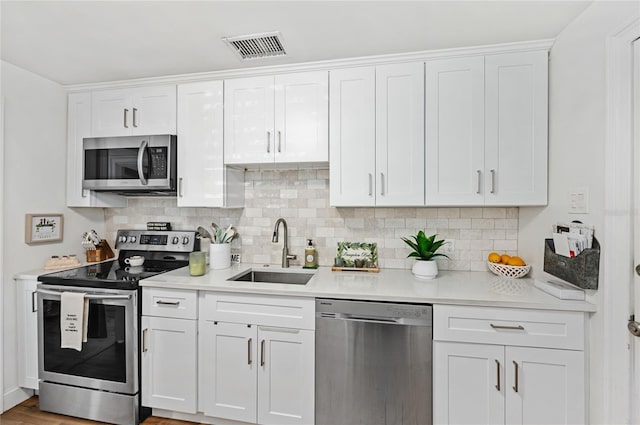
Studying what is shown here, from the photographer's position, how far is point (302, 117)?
7.66ft

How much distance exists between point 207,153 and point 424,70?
1.62 metres

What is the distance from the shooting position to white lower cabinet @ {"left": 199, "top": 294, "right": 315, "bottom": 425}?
6.40 feet

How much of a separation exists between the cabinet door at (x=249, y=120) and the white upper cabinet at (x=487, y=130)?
1.09m

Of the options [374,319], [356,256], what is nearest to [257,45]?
[356,256]

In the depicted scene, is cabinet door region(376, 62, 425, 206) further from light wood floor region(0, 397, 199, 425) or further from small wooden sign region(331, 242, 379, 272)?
light wood floor region(0, 397, 199, 425)

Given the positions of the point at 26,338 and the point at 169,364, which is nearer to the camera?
the point at 169,364

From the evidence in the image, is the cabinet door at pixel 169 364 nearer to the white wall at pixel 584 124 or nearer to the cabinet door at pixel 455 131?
the cabinet door at pixel 455 131

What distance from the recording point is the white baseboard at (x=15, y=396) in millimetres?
2318

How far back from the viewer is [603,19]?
5.04ft

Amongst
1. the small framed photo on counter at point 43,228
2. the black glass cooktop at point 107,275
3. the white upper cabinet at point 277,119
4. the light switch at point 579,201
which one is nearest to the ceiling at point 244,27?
the white upper cabinet at point 277,119

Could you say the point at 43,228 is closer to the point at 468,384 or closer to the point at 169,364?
the point at 169,364

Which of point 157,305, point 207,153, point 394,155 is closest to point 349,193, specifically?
point 394,155

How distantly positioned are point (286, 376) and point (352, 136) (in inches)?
61.5

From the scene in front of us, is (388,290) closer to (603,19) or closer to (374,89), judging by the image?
(374,89)
